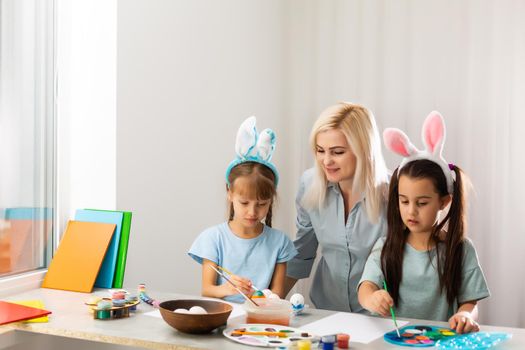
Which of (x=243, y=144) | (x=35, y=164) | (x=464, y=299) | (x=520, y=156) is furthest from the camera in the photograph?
(x=520, y=156)

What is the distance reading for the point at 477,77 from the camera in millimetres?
3215

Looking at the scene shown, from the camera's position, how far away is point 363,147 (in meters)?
2.18

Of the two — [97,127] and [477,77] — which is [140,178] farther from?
[477,77]

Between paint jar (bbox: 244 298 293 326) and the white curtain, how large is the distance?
1.84 m

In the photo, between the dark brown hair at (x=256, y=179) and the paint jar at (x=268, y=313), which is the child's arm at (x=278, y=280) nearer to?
the dark brown hair at (x=256, y=179)

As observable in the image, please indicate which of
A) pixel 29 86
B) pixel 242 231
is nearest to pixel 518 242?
pixel 242 231

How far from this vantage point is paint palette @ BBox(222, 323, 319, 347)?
1.47m

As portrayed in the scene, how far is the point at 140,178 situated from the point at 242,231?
0.53 m

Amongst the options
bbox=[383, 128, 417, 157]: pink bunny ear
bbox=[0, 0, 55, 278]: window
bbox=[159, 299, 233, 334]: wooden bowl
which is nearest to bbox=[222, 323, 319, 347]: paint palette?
bbox=[159, 299, 233, 334]: wooden bowl

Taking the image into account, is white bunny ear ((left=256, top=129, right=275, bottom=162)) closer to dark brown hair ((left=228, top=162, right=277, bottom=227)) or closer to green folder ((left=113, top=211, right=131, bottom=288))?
dark brown hair ((left=228, top=162, right=277, bottom=227))

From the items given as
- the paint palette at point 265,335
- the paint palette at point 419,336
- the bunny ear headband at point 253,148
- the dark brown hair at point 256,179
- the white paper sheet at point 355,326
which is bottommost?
the white paper sheet at point 355,326

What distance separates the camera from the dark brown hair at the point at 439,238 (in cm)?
189

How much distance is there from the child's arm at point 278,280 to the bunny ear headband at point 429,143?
535 mm

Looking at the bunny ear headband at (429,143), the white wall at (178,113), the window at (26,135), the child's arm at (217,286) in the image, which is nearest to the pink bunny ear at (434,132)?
the bunny ear headband at (429,143)
